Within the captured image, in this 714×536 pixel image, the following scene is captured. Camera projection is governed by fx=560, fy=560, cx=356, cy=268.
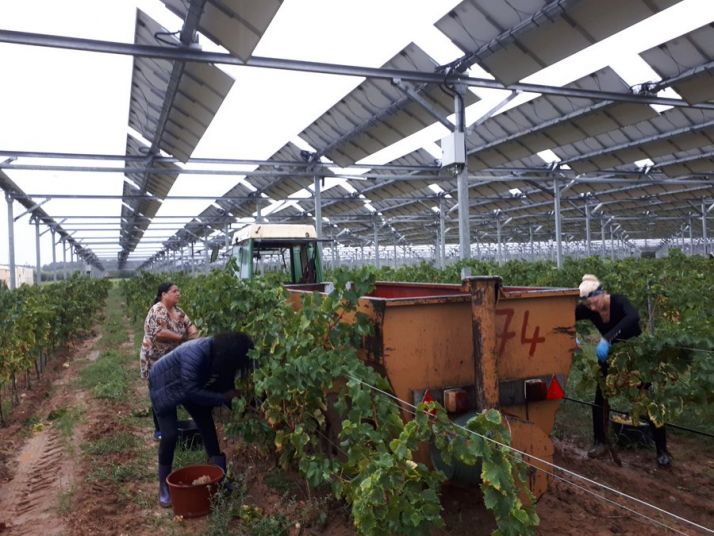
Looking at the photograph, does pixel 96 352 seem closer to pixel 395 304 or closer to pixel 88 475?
pixel 88 475

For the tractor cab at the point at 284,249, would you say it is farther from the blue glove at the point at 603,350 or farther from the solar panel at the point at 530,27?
the blue glove at the point at 603,350

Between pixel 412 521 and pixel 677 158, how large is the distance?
1618 centimetres

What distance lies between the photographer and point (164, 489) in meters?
4.21

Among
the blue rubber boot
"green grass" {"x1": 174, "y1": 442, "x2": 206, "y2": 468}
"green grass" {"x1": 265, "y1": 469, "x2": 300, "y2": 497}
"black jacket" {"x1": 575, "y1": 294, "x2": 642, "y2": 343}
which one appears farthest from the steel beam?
"green grass" {"x1": 265, "y1": 469, "x2": 300, "y2": 497}

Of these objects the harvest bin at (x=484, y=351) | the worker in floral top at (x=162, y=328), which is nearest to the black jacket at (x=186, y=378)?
the worker in floral top at (x=162, y=328)

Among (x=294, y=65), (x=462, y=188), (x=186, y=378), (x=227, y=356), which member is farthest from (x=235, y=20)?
(x=462, y=188)

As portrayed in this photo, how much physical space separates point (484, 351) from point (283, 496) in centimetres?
191

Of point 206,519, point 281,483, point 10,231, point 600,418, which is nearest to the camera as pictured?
point 206,519

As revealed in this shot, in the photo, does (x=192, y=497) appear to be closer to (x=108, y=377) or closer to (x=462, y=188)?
(x=108, y=377)

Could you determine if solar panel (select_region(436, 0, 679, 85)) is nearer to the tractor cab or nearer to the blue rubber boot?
the tractor cab

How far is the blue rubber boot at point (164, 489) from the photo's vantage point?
4168mm

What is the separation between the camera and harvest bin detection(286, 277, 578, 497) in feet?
10.8

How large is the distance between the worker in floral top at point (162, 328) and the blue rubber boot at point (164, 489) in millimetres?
1109

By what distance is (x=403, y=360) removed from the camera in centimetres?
335
